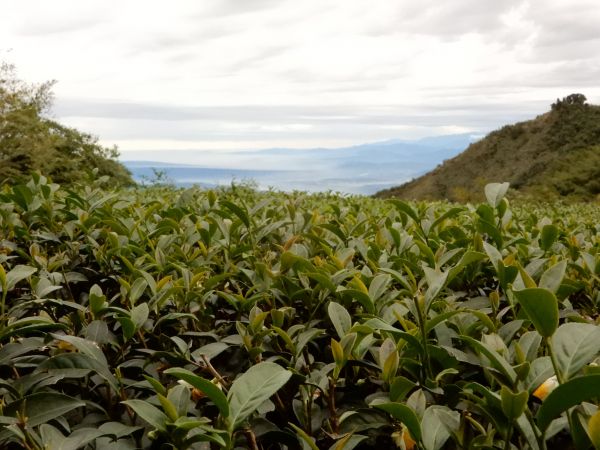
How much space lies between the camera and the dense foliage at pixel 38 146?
1956 centimetres

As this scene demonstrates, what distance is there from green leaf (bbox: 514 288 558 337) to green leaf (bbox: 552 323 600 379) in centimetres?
6

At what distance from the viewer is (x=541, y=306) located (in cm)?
100

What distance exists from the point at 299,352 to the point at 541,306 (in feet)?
1.94

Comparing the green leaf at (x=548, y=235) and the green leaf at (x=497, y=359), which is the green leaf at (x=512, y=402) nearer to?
the green leaf at (x=497, y=359)

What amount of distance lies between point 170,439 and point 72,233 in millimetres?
1430

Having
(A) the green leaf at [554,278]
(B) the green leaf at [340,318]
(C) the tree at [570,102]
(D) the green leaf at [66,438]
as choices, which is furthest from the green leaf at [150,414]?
(C) the tree at [570,102]

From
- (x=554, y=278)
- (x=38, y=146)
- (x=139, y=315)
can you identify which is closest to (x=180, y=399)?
(x=139, y=315)

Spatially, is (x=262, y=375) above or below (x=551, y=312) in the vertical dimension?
below

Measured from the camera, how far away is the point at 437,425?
3.74 feet

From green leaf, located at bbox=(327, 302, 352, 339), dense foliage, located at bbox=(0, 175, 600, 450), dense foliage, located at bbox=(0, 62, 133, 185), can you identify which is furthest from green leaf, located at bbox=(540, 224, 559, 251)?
dense foliage, located at bbox=(0, 62, 133, 185)

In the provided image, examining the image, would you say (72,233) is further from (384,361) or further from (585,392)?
(585,392)

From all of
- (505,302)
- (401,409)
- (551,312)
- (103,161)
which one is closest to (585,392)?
(551,312)

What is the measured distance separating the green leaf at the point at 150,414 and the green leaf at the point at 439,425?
1.58 feet

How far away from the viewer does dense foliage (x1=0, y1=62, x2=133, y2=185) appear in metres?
19.6
